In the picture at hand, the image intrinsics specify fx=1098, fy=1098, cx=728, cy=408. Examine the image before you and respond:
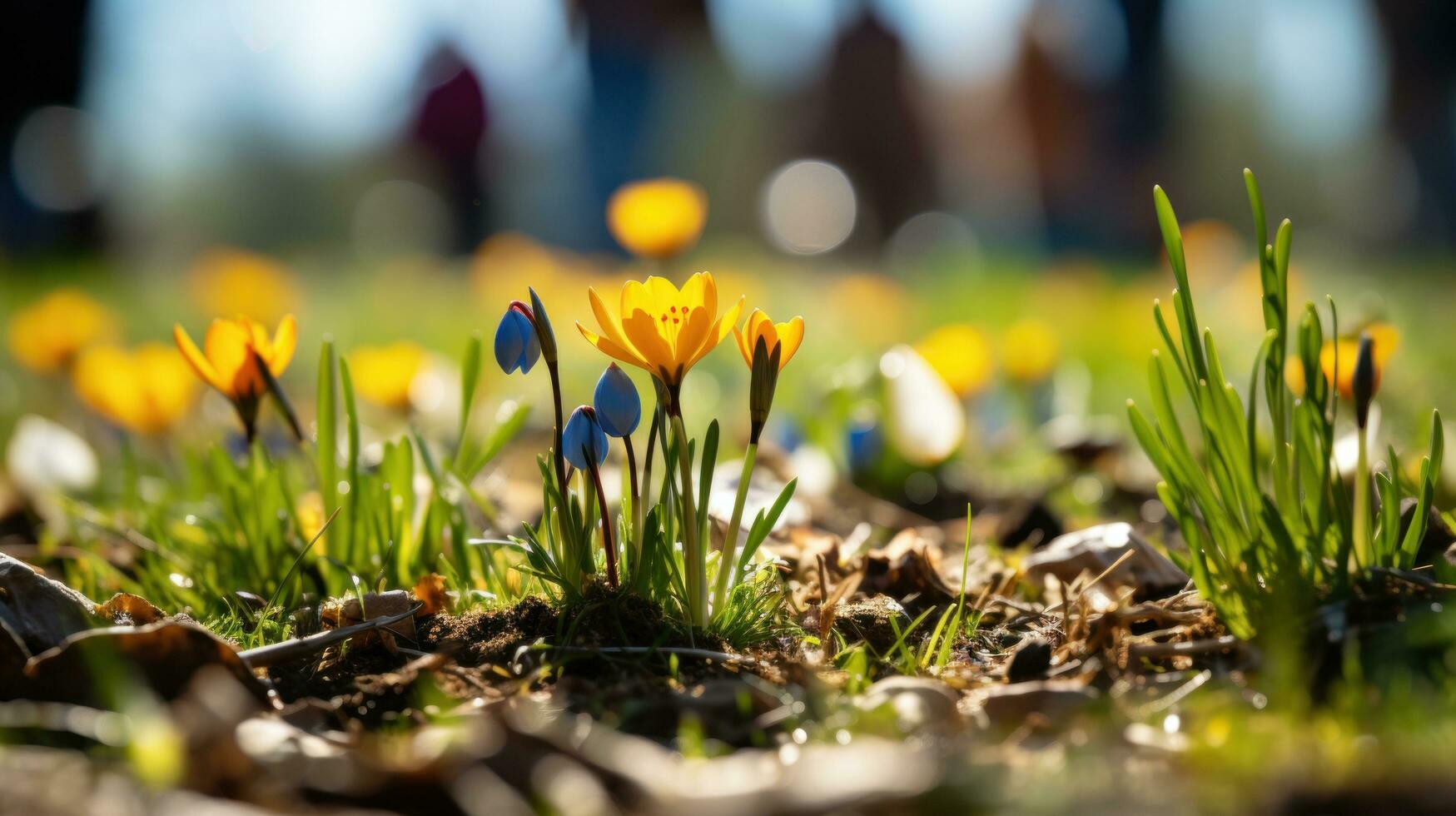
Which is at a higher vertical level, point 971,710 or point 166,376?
point 166,376

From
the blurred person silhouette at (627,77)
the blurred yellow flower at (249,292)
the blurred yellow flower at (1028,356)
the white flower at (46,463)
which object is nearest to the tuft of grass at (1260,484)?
the blurred yellow flower at (1028,356)

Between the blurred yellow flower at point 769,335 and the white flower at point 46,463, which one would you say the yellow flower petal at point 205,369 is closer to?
the blurred yellow flower at point 769,335

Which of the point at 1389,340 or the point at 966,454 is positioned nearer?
the point at 1389,340

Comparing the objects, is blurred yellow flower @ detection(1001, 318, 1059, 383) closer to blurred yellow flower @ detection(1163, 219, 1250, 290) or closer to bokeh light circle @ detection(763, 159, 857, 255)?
blurred yellow flower @ detection(1163, 219, 1250, 290)

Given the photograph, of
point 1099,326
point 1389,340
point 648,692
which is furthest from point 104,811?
point 1099,326

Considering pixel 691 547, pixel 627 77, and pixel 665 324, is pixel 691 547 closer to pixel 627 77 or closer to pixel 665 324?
pixel 665 324

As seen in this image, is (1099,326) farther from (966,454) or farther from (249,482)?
(249,482)

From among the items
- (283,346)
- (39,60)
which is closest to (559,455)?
(283,346)
